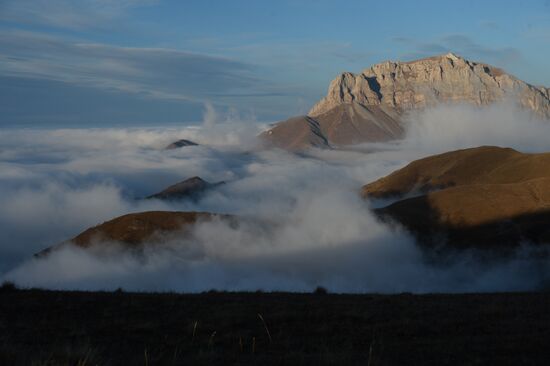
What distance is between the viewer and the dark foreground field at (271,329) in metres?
14.2

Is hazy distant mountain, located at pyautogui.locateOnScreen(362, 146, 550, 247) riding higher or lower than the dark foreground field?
higher

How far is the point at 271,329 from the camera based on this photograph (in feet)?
61.4

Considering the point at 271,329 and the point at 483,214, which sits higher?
the point at 483,214

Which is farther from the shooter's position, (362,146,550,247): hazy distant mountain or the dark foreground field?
(362,146,550,247): hazy distant mountain

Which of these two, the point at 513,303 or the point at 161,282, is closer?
the point at 513,303

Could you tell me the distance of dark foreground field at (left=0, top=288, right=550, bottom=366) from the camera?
46.6 ft

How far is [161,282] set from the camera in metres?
162

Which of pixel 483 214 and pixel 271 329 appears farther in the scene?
pixel 483 214

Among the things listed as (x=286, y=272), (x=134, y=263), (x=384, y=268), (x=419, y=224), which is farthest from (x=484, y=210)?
(x=134, y=263)

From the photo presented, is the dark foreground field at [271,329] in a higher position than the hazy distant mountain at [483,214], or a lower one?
lower

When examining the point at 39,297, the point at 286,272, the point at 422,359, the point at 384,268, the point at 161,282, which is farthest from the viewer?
the point at 286,272

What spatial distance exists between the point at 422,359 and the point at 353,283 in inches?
6015

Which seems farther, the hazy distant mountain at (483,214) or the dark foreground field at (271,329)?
the hazy distant mountain at (483,214)

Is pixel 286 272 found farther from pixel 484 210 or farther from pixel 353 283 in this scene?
pixel 484 210
